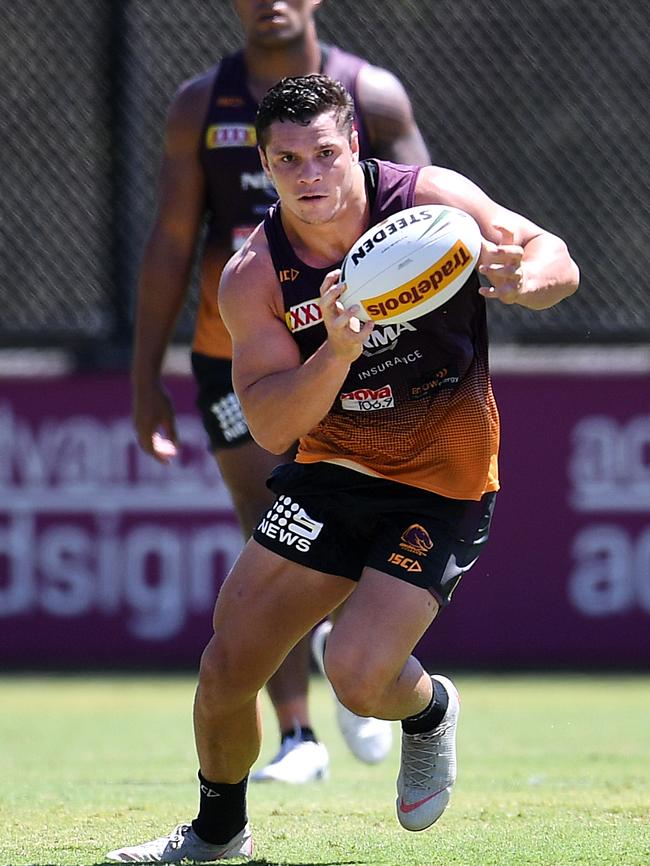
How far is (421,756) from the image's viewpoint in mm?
4371

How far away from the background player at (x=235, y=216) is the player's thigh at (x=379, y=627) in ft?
5.38

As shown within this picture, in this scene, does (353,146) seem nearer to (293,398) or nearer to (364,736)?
(293,398)

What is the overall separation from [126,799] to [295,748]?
28.9 inches

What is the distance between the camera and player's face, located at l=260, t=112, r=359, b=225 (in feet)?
13.5

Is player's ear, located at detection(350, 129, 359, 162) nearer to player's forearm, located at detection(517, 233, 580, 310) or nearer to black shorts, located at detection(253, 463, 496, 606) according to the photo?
player's forearm, located at detection(517, 233, 580, 310)

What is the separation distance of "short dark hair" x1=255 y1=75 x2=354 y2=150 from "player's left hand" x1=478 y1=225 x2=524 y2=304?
596 millimetres

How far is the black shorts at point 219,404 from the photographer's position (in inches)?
231

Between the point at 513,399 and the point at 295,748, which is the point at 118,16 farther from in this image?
the point at 295,748

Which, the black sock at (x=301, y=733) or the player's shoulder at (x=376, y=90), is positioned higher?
the player's shoulder at (x=376, y=90)

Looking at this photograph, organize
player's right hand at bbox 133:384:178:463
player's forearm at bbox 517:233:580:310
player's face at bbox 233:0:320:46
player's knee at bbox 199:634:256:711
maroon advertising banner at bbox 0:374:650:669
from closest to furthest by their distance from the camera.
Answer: player's forearm at bbox 517:233:580:310, player's knee at bbox 199:634:256:711, player's face at bbox 233:0:320:46, player's right hand at bbox 133:384:178:463, maroon advertising banner at bbox 0:374:650:669

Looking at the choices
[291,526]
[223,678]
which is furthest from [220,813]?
[291,526]

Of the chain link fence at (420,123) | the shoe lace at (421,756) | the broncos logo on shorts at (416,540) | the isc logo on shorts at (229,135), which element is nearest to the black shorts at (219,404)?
the isc logo on shorts at (229,135)

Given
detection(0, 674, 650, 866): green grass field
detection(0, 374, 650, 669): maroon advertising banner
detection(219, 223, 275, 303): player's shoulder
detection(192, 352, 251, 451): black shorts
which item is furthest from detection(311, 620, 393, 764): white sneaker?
detection(0, 374, 650, 669): maroon advertising banner

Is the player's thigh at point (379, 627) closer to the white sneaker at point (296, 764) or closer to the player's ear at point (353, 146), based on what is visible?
the player's ear at point (353, 146)
